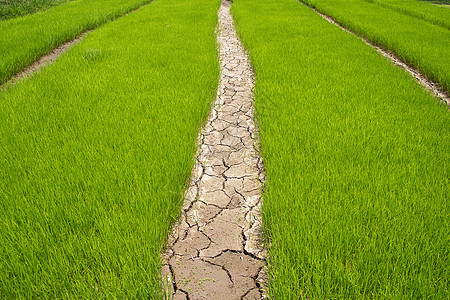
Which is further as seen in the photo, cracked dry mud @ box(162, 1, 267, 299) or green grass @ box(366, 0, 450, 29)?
green grass @ box(366, 0, 450, 29)

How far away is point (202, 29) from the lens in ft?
20.2

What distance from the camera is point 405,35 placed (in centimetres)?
568

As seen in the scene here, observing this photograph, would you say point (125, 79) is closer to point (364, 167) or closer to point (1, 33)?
point (364, 167)

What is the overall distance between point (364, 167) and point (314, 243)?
881 millimetres

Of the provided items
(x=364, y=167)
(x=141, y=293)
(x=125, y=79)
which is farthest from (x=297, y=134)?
(x=125, y=79)

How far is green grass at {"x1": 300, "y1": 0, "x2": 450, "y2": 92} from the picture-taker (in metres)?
4.21

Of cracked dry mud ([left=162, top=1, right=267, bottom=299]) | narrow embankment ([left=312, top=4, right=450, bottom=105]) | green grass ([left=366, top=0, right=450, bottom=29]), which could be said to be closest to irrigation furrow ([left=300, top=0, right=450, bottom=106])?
narrow embankment ([left=312, top=4, right=450, bottom=105])

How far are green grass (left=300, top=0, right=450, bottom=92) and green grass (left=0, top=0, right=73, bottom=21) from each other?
925cm

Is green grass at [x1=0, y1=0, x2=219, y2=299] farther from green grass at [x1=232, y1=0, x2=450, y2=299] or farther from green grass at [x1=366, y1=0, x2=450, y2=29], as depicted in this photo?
green grass at [x1=366, y1=0, x2=450, y2=29]

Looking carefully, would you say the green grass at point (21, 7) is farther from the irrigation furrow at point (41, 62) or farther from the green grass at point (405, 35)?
the green grass at point (405, 35)

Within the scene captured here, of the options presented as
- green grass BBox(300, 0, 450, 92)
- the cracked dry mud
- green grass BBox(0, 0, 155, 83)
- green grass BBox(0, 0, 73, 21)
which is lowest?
the cracked dry mud

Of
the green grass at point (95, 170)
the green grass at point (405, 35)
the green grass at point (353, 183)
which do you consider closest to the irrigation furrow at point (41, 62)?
the green grass at point (95, 170)

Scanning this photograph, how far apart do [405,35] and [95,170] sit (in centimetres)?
623

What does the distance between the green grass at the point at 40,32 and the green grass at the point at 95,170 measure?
0.78 m
